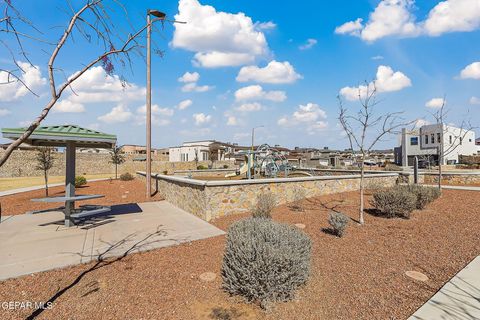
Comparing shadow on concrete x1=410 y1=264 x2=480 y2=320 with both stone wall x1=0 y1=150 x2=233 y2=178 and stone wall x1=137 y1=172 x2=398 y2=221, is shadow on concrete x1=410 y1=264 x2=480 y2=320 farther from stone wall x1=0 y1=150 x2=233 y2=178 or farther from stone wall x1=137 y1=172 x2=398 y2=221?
stone wall x1=0 y1=150 x2=233 y2=178

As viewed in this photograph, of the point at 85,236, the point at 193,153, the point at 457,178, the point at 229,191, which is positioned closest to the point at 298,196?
the point at 229,191

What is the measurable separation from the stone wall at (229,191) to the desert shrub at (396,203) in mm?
3331

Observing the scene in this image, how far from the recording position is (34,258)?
191 inches

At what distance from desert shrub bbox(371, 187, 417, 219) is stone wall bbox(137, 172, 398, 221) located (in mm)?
3331

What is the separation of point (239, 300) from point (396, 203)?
257 inches

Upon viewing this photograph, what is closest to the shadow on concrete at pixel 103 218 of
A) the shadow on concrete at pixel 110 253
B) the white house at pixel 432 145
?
the shadow on concrete at pixel 110 253

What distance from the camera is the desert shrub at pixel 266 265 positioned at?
3514 millimetres

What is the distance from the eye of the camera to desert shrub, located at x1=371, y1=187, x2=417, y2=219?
25.2 ft

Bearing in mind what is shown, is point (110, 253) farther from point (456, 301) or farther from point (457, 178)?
point (457, 178)

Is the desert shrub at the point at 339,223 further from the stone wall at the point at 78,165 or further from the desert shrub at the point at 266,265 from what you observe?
the stone wall at the point at 78,165

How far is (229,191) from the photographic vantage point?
8508mm

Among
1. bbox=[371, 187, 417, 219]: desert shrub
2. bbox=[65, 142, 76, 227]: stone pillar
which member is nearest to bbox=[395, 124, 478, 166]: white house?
bbox=[371, 187, 417, 219]: desert shrub

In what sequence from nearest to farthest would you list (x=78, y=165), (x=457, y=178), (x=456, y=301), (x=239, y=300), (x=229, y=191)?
(x=456, y=301), (x=239, y=300), (x=229, y=191), (x=457, y=178), (x=78, y=165)

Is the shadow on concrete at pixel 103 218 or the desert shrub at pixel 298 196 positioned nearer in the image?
the shadow on concrete at pixel 103 218
